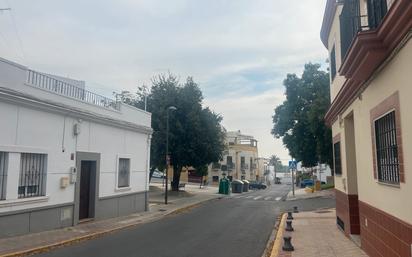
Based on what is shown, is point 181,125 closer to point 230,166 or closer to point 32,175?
point 32,175

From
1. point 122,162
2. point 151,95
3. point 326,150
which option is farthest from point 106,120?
point 326,150

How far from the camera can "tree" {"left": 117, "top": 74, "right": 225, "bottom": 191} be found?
31391 millimetres

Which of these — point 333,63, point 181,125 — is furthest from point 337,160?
point 181,125

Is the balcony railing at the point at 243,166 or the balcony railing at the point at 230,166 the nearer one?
the balcony railing at the point at 230,166

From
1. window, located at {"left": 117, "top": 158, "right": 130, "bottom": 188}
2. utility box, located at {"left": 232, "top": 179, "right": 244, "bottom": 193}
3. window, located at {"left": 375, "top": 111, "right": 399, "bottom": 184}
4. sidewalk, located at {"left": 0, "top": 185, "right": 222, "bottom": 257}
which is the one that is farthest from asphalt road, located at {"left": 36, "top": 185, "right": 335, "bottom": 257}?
utility box, located at {"left": 232, "top": 179, "right": 244, "bottom": 193}

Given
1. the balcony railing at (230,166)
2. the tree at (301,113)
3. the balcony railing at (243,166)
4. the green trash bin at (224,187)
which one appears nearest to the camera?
the tree at (301,113)

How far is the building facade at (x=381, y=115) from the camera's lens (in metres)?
5.96

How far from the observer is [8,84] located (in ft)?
39.0

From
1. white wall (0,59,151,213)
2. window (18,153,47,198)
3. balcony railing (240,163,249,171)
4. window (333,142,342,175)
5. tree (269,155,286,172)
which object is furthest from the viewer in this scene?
tree (269,155,286,172)

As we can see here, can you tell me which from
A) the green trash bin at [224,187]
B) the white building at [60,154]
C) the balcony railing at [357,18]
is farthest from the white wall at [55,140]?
the green trash bin at [224,187]

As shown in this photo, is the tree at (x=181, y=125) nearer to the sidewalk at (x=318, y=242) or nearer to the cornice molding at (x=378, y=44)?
the sidewalk at (x=318, y=242)

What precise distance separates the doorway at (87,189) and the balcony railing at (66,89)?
2.51 meters

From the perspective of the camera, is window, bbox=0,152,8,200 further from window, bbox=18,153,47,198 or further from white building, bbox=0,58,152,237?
window, bbox=18,153,47,198

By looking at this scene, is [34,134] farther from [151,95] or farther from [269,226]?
[151,95]
